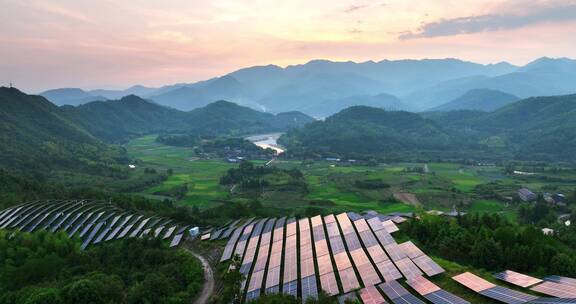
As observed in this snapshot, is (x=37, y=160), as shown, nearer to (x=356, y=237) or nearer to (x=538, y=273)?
(x=356, y=237)

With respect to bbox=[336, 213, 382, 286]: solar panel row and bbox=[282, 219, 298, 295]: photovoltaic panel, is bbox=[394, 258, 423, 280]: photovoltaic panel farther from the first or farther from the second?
bbox=[282, 219, 298, 295]: photovoltaic panel

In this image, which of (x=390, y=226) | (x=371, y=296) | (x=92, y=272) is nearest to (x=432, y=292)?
(x=371, y=296)

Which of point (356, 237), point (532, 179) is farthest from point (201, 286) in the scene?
point (532, 179)

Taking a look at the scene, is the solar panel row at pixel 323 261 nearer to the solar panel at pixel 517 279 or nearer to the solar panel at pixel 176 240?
the solar panel at pixel 517 279

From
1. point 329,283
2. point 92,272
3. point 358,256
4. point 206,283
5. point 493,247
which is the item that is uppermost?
point 493,247

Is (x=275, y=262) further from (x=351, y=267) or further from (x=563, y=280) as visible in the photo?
(x=563, y=280)

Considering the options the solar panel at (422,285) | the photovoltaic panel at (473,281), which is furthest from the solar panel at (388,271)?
the photovoltaic panel at (473,281)

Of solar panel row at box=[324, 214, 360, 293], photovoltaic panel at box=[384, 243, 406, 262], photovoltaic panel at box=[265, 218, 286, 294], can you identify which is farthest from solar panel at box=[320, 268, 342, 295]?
photovoltaic panel at box=[384, 243, 406, 262]
